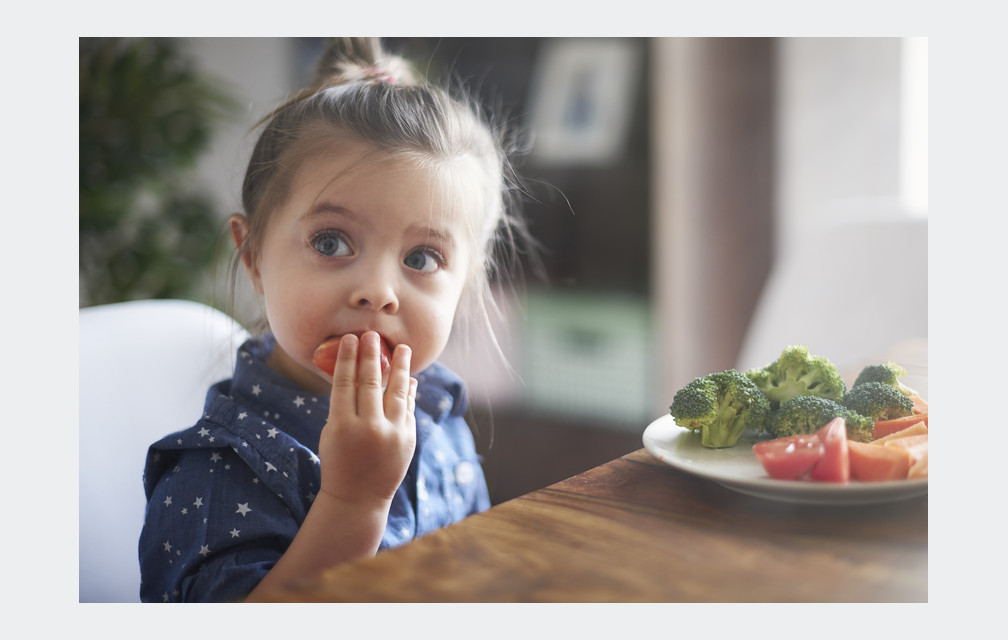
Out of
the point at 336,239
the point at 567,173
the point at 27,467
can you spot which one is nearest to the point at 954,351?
the point at 336,239

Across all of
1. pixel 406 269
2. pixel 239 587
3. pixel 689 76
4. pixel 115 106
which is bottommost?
pixel 239 587

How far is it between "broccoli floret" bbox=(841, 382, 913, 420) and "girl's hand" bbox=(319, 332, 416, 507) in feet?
1.22

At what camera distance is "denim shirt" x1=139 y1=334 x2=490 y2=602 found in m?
0.66

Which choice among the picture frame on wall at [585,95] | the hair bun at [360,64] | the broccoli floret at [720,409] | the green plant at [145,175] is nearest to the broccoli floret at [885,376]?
the broccoli floret at [720,409]

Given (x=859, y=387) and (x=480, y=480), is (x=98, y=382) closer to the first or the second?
(x=480, y=480)

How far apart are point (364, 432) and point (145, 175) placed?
1.08 meters

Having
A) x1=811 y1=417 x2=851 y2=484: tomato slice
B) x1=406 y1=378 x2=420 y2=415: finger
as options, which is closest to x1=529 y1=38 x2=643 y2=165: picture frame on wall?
x1=406 y1=378 x2=420 y2=415: finger

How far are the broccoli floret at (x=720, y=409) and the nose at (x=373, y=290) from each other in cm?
26

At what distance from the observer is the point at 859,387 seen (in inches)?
27.3

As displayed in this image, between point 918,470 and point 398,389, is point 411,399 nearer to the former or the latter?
point 398,389

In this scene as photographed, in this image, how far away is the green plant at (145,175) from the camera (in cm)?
136

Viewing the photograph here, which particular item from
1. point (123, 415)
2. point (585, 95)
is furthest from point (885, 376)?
point (585, 95)

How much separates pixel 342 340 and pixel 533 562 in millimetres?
249

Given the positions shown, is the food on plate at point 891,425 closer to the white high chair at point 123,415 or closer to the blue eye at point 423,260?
the blue eye at point 423,260
